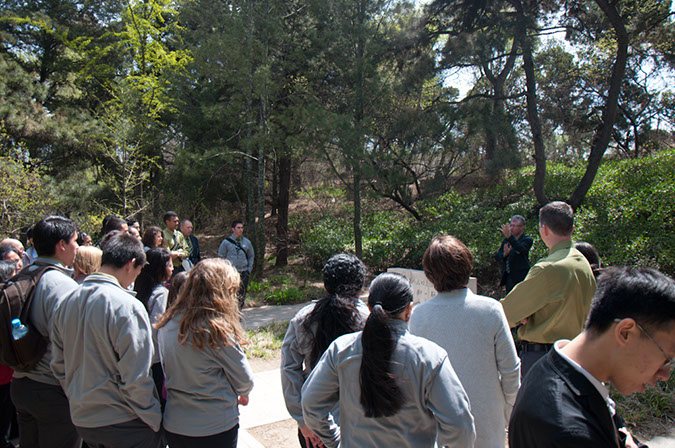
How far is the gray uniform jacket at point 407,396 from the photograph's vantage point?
1732 mm

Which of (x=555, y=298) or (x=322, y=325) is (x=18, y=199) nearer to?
(x=322, y=325)

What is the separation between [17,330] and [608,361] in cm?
316

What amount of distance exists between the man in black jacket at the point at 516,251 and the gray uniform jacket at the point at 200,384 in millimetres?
4461

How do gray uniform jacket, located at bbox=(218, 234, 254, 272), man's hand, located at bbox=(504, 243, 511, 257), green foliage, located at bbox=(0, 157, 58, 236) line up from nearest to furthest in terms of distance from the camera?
man's hand, located at bbox=(504, 243, 511, 257) → gray uniform jacket, located at bbox=(218, 234, 254, 272) → green foliage, located at bbox=(0, 157, 58, 236)

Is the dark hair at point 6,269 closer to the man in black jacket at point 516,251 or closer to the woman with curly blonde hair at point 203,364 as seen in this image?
the woman with curly blonde hair at point 203,364

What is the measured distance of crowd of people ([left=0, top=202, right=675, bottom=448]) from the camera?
1.29 meters

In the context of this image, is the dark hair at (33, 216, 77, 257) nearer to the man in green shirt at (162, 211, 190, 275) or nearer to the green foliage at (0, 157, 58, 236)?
the man in green shirt at (162, 211, 190, 275)

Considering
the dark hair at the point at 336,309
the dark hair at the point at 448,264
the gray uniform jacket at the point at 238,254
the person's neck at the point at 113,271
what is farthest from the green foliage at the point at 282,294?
the dark hair at the point at 448,264

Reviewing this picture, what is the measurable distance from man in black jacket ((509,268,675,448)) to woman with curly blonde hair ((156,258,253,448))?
1613mm

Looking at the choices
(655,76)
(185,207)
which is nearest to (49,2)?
(185,207)

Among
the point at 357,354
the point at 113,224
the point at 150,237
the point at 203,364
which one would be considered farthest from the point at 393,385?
the point at 113,224

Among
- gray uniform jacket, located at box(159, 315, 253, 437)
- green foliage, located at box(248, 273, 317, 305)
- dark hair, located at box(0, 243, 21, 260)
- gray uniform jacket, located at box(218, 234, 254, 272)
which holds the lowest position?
green foliage, located at box(248, 273, 317, 305)

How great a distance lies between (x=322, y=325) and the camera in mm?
2342

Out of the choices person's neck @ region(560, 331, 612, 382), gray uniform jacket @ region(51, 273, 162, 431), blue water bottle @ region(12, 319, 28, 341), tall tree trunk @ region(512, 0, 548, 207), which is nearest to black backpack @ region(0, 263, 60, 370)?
blue water bottle @ region(12, 319, 28, 341)
